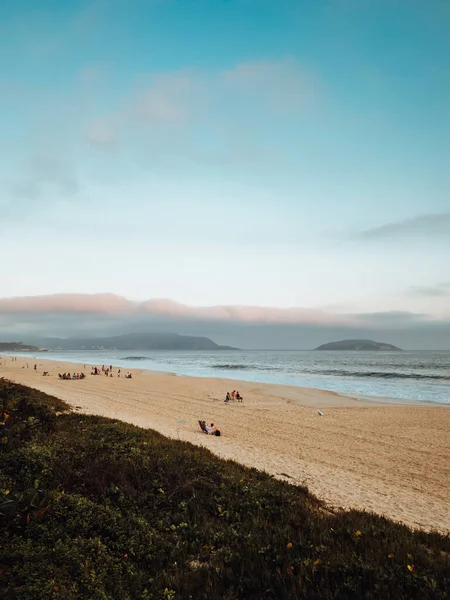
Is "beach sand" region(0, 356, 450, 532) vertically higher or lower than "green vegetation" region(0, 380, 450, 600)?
lower

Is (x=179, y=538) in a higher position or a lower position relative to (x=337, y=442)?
higher

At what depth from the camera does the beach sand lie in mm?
9969

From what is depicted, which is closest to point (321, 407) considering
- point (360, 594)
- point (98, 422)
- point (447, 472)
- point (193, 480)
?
point (447, 472)

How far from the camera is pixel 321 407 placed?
28.7m

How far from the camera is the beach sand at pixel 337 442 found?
9.97m

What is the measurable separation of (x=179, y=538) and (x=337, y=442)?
1348 centimetres

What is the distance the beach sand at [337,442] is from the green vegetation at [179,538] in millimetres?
2934

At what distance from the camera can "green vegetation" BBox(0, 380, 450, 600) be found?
444cm

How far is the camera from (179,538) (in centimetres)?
576

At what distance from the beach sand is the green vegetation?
9.63 feet

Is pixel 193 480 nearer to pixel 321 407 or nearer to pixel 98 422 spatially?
pixel 98 422

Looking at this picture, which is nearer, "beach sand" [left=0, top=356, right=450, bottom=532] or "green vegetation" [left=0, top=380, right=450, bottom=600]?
"green vegetation" [left=0, top=380, right=450, bottom=600]

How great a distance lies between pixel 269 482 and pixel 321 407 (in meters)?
21.8

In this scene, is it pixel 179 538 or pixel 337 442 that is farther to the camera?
pixel 337 442
